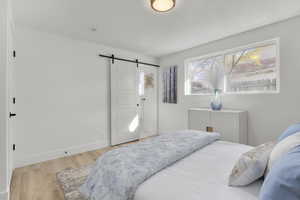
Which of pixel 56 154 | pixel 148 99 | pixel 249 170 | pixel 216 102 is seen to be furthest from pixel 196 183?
pixel 148 99

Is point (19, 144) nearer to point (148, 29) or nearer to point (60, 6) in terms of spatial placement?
point (60, 6)

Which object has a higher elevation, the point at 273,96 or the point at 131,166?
the point at 273,96

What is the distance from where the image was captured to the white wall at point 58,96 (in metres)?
2.62

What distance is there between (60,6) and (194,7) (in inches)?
73.1

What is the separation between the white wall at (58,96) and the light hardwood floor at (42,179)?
0.24m

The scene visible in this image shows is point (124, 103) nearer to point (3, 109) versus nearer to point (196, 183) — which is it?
point (3, 109)

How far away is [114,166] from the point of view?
129 cm

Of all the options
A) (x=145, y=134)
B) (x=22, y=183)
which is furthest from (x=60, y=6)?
(x=145, y=134)

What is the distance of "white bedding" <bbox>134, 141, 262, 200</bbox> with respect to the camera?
92cm

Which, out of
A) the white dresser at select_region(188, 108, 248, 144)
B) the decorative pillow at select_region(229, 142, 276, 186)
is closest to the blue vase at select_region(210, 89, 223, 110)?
the white dresser at select_region(188, 108, 248, 144)

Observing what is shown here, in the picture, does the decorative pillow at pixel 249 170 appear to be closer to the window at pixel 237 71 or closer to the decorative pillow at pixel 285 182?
the decorative pillow at pixel 285 182

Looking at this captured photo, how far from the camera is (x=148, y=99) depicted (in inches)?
178

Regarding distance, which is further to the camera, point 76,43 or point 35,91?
point 76,43

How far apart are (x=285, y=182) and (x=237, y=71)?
3006 mm
